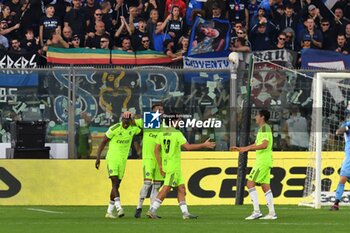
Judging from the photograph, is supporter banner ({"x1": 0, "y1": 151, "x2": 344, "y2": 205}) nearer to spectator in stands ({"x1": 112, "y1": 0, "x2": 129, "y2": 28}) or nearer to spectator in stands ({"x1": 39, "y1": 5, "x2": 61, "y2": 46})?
spectator in stands ({"x1": 39, "y1": 5, "x2": 61, "y2": 46})

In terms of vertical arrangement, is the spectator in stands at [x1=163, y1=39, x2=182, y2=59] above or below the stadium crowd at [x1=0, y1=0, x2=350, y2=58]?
below

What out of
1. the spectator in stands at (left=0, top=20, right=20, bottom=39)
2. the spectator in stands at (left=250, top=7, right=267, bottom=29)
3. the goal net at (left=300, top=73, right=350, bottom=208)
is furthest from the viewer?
the spectator in stands at (left=250, top=7, right=267, bottom=29)

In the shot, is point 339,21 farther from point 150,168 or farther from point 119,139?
point 150,168

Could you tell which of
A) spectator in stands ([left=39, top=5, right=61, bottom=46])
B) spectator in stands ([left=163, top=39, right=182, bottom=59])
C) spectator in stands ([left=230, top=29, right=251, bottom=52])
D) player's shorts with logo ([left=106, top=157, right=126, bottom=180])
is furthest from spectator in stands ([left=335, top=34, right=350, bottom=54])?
player's shorts with logo ([left=106, top=157, right=126, bottom=180])

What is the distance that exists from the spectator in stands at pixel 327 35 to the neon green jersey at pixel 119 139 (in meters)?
10.3

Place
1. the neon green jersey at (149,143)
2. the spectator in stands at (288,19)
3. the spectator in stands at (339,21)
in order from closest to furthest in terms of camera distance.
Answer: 1. the neon green jersey at (149,143)
2. the spectator in stands at (288,19)
3. the spectator in stands at (339,21)

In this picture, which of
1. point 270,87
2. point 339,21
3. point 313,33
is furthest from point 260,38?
point 270,87

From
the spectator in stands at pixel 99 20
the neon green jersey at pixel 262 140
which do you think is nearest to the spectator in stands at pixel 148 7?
the spectator in stands at pixel 99 20

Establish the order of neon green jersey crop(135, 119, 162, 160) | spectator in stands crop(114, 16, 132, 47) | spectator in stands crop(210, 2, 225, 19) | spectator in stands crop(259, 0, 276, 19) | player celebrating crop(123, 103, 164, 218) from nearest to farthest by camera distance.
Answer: player celebrating crop(123, 103, 164, 218), neon green jersey crop(135, 119, 162, 160), spectator in stands crop(114, 16, 132, 47), spectator in stands crop(210, 2, 225, 19), spectator in stands crop(259, 0, 276, 19)

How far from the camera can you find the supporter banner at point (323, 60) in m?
30.0

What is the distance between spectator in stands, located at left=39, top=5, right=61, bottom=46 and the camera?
30281mm

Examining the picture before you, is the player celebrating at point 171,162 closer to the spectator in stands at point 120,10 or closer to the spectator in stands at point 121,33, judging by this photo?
the spectator in stands at point 121,33

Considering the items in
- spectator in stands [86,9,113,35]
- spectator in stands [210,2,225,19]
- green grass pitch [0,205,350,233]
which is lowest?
green grass pitch [0,205,350,233]

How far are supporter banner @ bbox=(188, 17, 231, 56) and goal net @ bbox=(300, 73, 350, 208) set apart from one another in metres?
4.14
